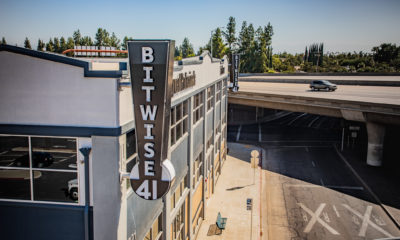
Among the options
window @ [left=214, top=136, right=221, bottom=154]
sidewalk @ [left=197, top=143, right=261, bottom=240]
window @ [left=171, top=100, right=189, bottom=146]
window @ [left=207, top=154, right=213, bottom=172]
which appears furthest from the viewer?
window @ [left=214, top=136, right=221, bottom=154]

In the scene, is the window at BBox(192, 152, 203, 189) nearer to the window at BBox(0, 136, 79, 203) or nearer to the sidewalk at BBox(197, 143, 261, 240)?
the sidewalk at BBox(197, 143, 261, 240)

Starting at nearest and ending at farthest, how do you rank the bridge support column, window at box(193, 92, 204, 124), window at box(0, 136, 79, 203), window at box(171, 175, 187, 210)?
window at box(0, 136, 79, 203), window at box(171, 175, 187, 210), window at box(193, 92, 204, 124), the bridge support column

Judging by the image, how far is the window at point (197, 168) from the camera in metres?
23.0

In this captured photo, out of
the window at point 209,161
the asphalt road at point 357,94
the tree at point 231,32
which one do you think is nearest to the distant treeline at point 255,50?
the tree at point 231,32

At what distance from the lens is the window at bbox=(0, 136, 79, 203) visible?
10617mm

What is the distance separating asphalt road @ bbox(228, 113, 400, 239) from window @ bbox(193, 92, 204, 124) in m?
9.23

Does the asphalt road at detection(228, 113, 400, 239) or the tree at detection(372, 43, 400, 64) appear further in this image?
the tree at detection(372, 43, 400, 64)

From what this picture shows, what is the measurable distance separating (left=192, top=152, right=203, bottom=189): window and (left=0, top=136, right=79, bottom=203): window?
41.3ft

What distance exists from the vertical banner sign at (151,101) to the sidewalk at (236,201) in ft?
46.7

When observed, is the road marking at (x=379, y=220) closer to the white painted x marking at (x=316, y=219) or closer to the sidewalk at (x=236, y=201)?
the white painted x marking at (x=316, y=219)

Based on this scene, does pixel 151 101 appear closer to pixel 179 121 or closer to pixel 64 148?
pixel 64 148

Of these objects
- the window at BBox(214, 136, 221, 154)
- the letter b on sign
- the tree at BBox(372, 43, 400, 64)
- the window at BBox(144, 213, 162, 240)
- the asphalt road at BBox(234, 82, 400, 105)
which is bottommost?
the window at BBox(214, 136, 221, 154)

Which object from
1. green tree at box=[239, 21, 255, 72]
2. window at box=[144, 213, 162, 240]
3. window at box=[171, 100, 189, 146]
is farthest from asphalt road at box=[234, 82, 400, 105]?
green tree at box=[239, 21, 255, 72]

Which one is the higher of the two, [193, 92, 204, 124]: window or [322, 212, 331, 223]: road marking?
[193, 92, 204, 124]: window
